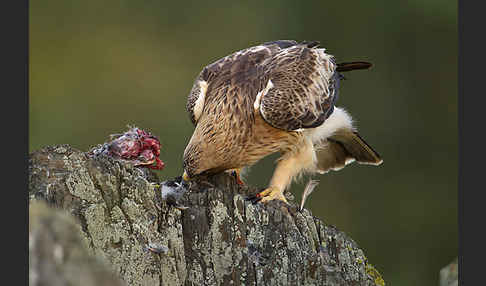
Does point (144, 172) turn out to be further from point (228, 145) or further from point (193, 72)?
point (193, 72)

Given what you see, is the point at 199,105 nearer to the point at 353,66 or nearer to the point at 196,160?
the point at 196,160

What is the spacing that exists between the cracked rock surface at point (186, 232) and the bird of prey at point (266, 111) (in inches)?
19.8

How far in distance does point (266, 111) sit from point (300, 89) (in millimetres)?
469

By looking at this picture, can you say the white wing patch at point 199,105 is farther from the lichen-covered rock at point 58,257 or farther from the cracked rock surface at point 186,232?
the lichen-covered rock at point 58,257

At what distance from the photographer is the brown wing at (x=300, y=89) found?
451cm

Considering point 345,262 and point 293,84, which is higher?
point 293,84

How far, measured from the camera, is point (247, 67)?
4.75m

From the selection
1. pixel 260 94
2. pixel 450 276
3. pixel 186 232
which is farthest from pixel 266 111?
pixel 450 276

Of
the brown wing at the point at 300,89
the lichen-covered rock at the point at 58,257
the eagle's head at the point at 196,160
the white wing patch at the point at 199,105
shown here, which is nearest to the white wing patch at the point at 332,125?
the brown wing at the point at 300,89

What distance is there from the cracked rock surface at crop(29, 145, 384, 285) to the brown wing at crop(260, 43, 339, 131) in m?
0.87

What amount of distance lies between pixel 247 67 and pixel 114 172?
80.4 inches

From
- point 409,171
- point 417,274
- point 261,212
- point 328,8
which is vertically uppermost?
point 328,8

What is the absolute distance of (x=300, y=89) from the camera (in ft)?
15.8

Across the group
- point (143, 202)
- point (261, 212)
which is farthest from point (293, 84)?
point (143, 202)
